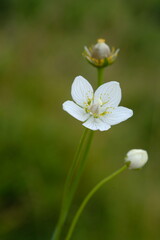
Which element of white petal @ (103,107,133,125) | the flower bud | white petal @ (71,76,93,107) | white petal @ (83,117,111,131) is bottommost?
white petal @ (83,117,111,131)

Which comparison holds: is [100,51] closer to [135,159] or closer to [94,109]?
[94,109]

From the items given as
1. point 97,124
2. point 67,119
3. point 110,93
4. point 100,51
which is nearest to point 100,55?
point 100,51

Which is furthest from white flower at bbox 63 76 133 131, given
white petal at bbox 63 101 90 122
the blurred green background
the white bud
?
the blurred green background

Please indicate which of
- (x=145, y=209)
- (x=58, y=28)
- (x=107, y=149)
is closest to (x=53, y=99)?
(x=107, y=149)

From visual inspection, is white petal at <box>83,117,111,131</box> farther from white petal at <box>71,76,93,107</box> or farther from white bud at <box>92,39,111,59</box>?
white bud at <box>92,39,111,59</box>

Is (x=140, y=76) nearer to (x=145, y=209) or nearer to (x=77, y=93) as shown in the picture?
(x=145, y=209)

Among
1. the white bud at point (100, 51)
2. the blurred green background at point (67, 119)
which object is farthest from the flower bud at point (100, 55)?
the blurred green background at point (67, 119)
